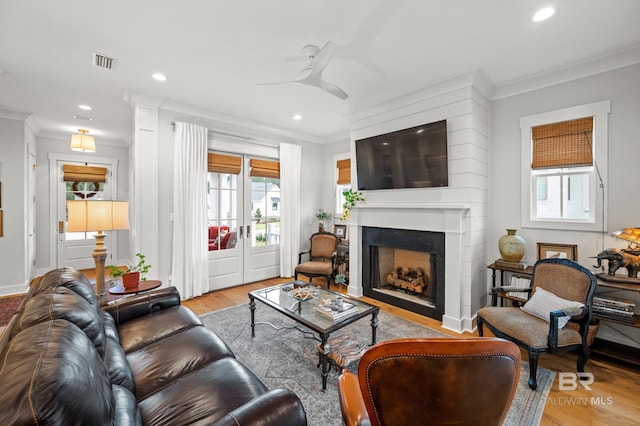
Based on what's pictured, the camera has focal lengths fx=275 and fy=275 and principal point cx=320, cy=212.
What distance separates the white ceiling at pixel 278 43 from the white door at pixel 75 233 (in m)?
2.38

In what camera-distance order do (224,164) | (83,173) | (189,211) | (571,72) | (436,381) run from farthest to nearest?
(83,173) < (224,164) < (189,211) < (571,72) < (436,381)

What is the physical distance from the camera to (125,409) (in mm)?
1125

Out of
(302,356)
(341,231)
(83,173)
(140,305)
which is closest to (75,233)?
(83,173)

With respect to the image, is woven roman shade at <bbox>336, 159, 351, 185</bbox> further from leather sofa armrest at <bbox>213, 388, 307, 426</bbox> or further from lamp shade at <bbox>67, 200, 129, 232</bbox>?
leather sofa armrest at <bbox>213, 388, 307, 426</bbox>

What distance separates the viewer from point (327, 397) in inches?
77.6

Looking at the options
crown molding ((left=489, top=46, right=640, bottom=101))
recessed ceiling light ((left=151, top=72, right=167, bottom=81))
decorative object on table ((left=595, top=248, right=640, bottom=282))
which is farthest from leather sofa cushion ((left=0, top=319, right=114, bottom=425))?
crown molding ((left=489, top=46, right=640, bottom=101))

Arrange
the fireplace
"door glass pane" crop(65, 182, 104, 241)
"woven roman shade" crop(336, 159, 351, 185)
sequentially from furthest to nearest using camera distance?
"door glass pane" crop(65, 182, 104, 241), "woven roman shade" crop(336, 159, 351, 185), the fireplace

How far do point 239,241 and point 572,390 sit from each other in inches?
168

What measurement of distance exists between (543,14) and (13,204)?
22.2ft

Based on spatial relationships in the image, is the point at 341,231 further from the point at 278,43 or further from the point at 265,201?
the point at 278,43

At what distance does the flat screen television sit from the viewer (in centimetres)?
315

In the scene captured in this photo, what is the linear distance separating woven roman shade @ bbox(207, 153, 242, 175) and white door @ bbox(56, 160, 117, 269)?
3.49 m

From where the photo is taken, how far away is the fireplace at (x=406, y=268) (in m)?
3.29

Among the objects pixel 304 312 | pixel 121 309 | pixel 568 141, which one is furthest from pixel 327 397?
pixel 568 141
